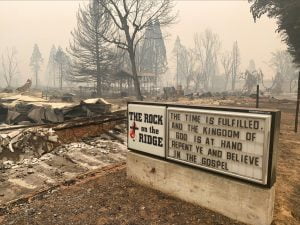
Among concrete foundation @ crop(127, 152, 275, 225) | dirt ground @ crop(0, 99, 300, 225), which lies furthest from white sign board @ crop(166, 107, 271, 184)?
dirt ground @ crop(0, 99, 300, 225)

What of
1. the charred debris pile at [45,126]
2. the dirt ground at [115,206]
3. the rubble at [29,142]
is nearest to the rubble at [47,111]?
the charred debris pile at [45,126]

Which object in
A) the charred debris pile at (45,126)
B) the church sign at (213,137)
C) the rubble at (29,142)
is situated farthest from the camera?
the charred debris pile at (45,126)

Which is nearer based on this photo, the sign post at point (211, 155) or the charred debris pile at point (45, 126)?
the sign post at point (211, 155)

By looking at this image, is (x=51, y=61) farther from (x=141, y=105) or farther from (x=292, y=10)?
(x=141, y=105)

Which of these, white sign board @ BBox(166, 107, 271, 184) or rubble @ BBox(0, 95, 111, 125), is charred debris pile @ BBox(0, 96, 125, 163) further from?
white sign board @ BBox(166, 107, 271, 184)

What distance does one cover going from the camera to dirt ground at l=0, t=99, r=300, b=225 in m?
5.20

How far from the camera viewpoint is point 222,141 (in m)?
5.30

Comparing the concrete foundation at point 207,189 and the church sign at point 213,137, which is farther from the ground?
the church sign at point 213,137

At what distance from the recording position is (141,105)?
6949mm

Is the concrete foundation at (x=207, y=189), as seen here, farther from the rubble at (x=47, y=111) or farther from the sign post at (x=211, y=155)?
the rubble at (x=47, y=111)

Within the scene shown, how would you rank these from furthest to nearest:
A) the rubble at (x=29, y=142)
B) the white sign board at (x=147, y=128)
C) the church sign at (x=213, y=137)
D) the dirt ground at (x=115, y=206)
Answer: the rubble at (x=29, y=142) → the white sign board at (x=147, y=128) → the dirt ground at (x=115, y=206) → the church sign at (x=213, y=137)

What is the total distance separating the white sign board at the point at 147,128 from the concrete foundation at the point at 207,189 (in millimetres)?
252

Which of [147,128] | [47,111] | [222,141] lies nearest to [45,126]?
[47,111]

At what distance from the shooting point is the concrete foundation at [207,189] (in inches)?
187
